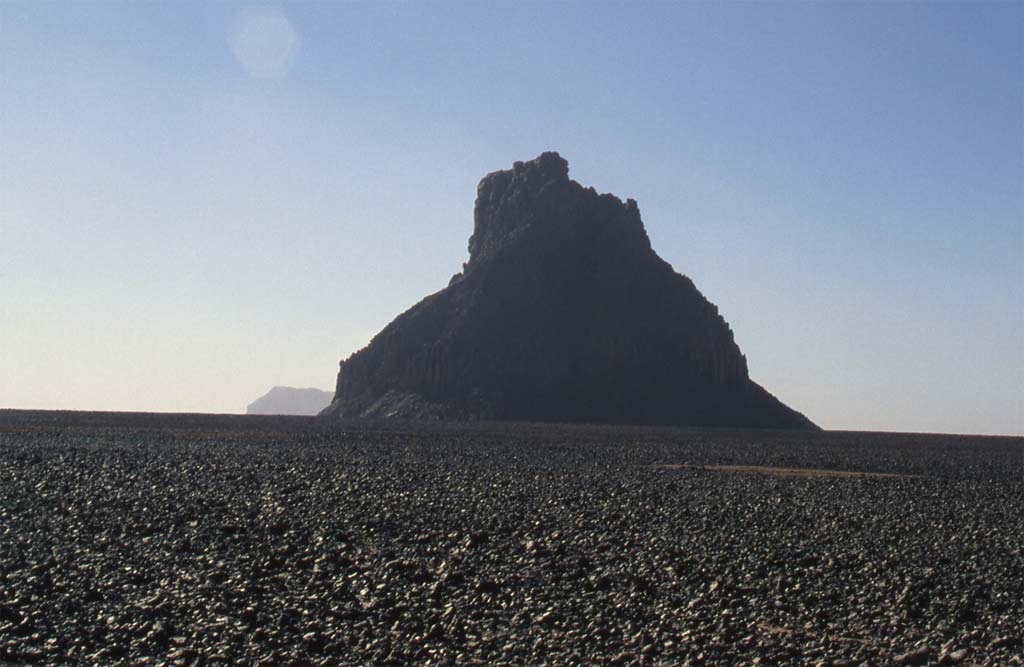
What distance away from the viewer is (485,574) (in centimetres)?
2142

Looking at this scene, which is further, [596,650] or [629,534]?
[629,534]

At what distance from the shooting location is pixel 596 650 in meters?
16.5

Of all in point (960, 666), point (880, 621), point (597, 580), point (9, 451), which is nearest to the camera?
point (960, 666)

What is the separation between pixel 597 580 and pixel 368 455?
1568 inches

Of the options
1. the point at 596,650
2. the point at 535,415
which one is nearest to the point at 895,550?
the point at 596,650

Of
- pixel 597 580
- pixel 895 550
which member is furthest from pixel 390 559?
pixel 895 550

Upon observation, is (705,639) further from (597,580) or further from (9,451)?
(9,451)

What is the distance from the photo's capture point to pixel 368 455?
2345 inches

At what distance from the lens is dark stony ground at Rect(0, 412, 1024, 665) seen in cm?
1652

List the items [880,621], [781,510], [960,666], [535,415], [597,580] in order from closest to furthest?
[960,666], [880,621], [597,580], [781,510], [535,415]

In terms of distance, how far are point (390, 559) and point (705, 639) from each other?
26.7ft

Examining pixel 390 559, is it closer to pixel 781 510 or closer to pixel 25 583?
pixel 25 583

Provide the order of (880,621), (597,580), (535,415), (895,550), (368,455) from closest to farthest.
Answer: (880,621), (597,580), (895,550), (368,455), (535,415)

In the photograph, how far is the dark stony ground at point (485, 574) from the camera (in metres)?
16.5
